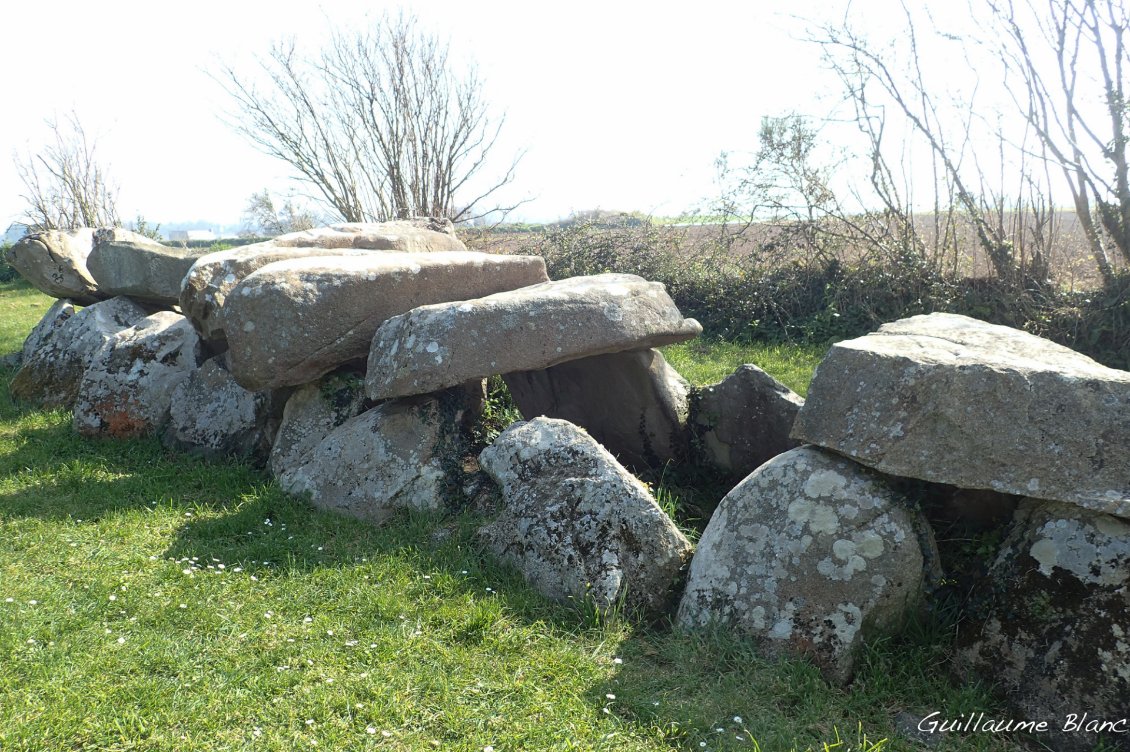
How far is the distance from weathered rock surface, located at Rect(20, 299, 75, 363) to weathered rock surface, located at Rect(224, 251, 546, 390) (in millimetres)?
4694

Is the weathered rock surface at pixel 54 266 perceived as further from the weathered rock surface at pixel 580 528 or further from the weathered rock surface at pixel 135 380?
the weathered rock surface at pixel 580 528

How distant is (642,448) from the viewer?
654cm

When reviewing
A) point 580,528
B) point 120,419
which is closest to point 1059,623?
point 580,528

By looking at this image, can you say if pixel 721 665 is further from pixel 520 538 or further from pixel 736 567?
pixel 520 538

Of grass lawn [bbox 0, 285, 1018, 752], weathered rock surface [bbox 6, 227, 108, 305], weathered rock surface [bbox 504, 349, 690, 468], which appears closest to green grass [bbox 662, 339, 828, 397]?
weathered rock surface [bbox 504, 349, 690, 468]

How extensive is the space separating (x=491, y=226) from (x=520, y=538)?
1207cm

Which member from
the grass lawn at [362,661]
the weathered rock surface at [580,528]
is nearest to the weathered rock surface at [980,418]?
the grass lawn at [362,661]

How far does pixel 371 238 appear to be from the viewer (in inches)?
314

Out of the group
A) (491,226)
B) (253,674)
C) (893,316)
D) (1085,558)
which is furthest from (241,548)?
(491,226)

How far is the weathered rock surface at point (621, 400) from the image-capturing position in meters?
6.50

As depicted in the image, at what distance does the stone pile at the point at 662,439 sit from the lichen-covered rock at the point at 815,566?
1 cm

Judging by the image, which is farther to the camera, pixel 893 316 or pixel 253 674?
pixel 893 316

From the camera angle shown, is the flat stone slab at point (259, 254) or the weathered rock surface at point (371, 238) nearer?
the flat stone slab at point (259, 254)

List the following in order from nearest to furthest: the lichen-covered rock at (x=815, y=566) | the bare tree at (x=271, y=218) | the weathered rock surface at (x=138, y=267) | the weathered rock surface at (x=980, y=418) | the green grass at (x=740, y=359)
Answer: the weathered rock surface at (x=980, y=418)
the lichen-covered rock at (x=815, y=566)
the green grass at (x=740, y=359)
the weathered rock surface at (x=138, y=267)
the bare tree at (x=271, y=218)
